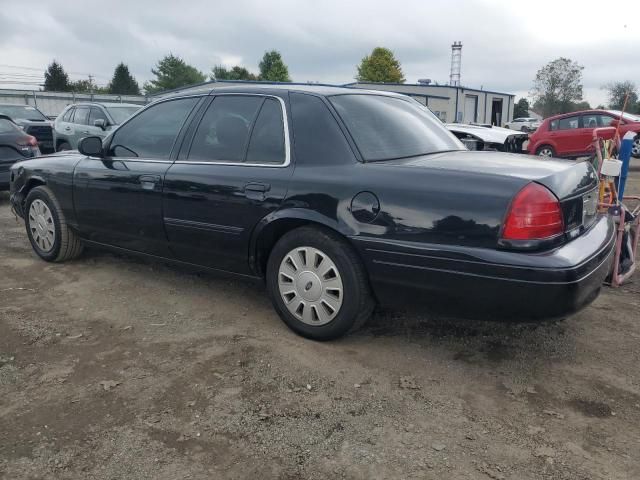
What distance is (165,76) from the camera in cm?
7738

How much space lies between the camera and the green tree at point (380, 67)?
62.7 metres

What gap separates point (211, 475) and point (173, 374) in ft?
2.91

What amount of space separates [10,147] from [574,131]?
42.3 ft

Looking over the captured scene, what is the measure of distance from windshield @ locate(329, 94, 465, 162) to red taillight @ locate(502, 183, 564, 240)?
84 cm

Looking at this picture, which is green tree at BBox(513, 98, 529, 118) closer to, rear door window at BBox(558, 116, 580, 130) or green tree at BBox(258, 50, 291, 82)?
green tree at BBox(258, 50, 291, 82)

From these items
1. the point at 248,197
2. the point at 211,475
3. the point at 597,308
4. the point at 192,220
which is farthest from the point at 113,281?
the point at 597,308

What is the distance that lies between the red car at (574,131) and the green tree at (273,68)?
56.6 m

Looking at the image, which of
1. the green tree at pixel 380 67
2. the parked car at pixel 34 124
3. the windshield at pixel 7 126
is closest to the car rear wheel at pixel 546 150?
the windshield at pixel 7 126

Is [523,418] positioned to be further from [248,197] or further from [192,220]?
[192,220]

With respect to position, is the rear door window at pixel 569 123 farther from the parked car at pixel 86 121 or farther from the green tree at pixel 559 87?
the green tree at pixel 559 87

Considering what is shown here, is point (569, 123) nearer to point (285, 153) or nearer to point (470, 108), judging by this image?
point (285, 153)

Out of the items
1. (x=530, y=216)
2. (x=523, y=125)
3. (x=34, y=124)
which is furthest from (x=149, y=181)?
(x=523, y=125)

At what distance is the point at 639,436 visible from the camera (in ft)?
7.72

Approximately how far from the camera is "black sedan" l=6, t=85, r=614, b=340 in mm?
2605
